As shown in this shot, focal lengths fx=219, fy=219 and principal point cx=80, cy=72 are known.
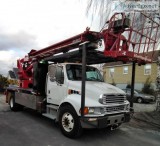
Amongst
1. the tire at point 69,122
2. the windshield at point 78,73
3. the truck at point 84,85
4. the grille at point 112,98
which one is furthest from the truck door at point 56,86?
the grille at point 112,98

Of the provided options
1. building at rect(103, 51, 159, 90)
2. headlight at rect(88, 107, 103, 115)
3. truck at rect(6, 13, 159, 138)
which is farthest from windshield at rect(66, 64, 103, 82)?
building at rect(103, 51, 159, 90)

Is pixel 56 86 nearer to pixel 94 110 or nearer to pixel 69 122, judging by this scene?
pixel 69 122

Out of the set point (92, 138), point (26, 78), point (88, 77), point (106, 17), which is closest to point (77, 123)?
point (92, 138)

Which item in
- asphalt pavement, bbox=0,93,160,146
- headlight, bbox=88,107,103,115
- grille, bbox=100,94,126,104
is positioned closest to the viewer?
asphalt pavement, bbox=0,93,160,146

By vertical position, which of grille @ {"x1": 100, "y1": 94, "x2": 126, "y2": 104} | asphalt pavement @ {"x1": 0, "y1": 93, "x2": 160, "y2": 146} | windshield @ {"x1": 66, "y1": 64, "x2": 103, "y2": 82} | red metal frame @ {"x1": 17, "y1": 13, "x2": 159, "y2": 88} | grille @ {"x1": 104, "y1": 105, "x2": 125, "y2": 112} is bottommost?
asphalt pavement @ {"x1": 0, "y1": 93, "x2": 160, "y2": 146}

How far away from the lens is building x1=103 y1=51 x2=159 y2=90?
28484 millimetres

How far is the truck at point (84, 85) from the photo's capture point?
6.13 metres

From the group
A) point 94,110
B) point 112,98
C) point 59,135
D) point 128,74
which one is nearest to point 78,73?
point 112,98

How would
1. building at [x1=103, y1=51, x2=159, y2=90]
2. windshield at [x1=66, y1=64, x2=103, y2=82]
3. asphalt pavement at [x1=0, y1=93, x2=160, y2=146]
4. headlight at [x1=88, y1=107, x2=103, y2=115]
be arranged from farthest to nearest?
building at [x1=103, y1=51, x2=159, y2=90], windshield at [x1=66, y1=64, x2=103, y2=82], headlight at [x1=88, y1=107, x2=103, y2=115], asphalt pavement at [x1=0, y1=93, x2=160, y2=146]

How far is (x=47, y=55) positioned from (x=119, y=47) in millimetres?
3293

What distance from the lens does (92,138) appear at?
646 centimetres

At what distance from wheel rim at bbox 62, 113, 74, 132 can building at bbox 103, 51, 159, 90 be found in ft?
72.1

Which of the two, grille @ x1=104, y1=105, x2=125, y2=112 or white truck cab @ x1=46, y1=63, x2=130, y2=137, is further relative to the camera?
grille @ x1=104, y1=105, x2=125, y2=112

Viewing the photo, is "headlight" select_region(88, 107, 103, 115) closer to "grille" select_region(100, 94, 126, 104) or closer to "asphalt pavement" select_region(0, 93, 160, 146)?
"grille" select_region(100, 94, 126, 104)
